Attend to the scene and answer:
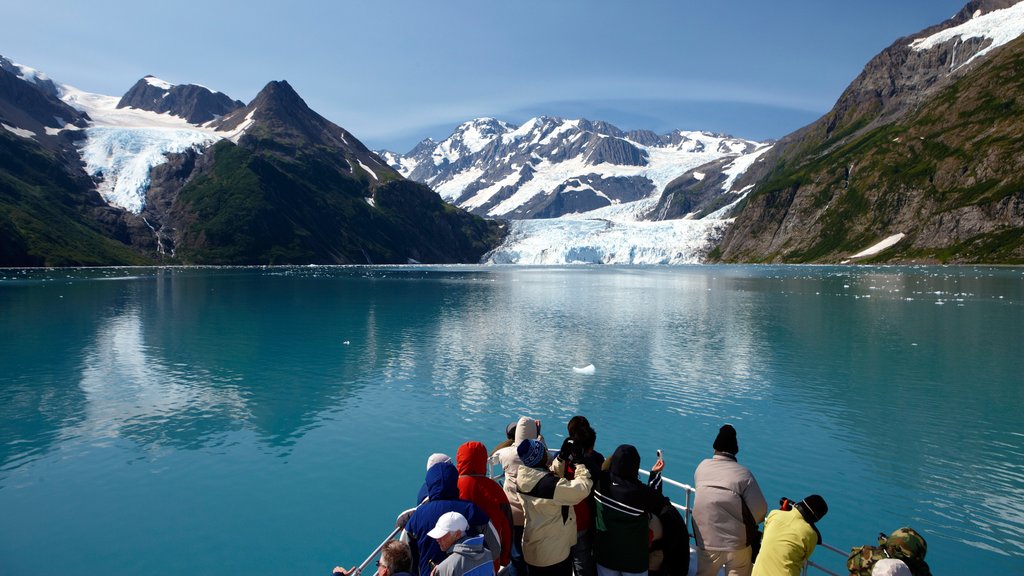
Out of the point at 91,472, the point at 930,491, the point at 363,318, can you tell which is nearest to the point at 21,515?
the point at 91,472

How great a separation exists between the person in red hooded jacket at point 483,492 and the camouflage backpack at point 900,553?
16.1 feet

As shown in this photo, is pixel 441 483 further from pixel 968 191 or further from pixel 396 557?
pixel 968 191

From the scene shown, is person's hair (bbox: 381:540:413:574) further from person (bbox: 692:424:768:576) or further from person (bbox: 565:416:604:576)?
person (bbox: 692:424:768:576)

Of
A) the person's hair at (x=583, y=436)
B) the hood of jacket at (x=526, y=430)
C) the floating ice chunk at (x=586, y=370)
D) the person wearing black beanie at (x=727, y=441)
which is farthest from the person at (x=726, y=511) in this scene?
the floating ice chunk at (x=586, y=370)

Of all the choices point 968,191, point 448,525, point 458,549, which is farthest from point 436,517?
point 968,191

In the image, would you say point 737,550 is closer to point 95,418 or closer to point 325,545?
point 325,545

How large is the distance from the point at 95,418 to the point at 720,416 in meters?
26.5

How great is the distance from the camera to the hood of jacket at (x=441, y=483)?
8.09m

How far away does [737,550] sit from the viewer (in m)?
9.27

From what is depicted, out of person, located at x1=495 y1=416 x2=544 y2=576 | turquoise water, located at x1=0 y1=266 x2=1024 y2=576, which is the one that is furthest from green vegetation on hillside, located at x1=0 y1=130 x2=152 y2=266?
person, located at x1=495 y1=416 x2=544 y2=576

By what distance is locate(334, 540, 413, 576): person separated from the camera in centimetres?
736

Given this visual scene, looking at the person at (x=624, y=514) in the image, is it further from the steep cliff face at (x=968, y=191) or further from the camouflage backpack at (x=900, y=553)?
the steep cliff face at (x=968, y=191)

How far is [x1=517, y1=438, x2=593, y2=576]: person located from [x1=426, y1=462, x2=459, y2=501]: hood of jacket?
1.14m

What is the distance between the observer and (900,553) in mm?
7844
